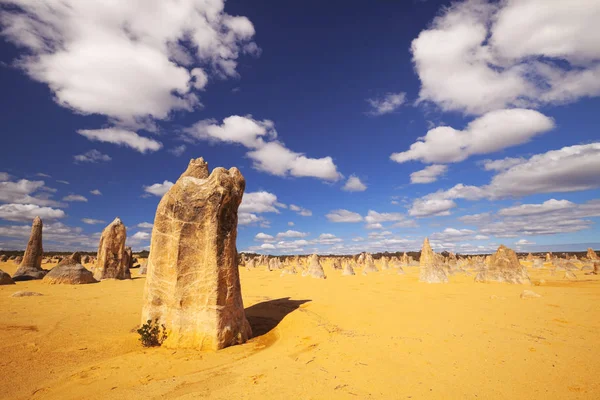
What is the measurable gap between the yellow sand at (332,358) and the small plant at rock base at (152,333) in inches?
8.5

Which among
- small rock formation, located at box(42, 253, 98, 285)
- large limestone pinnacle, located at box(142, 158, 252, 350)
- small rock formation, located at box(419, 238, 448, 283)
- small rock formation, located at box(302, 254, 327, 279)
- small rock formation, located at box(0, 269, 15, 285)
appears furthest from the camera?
small rock formation, located at box(302, 254, 327, 279)

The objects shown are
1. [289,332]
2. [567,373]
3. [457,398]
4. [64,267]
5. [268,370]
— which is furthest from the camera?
[64,267]

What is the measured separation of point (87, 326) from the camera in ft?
26.0

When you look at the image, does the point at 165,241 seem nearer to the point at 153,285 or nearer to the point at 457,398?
the point at 153,285

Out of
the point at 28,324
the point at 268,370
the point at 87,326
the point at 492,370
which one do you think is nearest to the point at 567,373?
the point at 492,370

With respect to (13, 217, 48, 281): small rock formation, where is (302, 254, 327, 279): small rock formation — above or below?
below

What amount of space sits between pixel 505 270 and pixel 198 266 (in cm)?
1979

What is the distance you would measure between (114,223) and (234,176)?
59.9ft

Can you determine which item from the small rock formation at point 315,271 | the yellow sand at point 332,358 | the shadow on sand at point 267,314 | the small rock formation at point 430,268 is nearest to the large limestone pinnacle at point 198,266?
the yellow sand at point 332,358

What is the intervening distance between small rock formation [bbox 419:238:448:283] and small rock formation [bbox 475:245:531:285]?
2.32 meters

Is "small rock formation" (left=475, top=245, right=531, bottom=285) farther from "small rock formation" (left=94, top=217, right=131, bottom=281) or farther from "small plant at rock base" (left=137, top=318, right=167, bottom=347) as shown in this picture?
"small rock formation" (left=94, top=217, right=131, bottom=281)

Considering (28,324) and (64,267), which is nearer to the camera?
(28,324)

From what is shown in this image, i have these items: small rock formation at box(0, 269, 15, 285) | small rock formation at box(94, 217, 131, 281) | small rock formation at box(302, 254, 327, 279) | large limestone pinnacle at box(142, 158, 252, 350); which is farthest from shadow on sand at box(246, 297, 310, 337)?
small rock formation at box(302, 254, 327, 279)

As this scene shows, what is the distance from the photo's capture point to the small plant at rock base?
A: 6.46 metres
